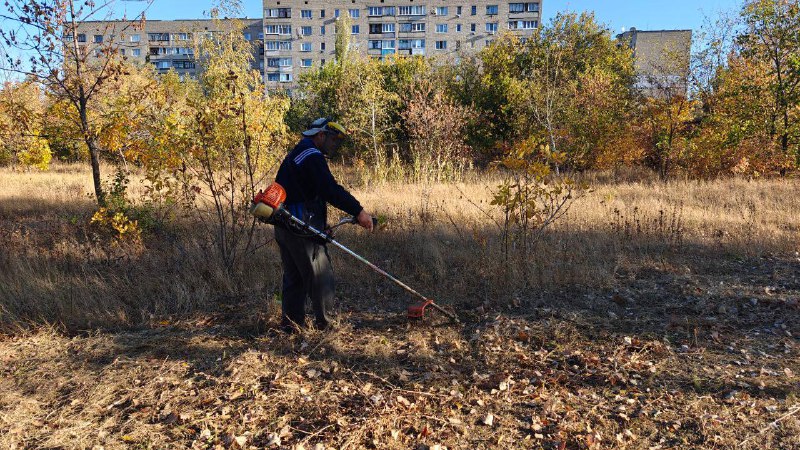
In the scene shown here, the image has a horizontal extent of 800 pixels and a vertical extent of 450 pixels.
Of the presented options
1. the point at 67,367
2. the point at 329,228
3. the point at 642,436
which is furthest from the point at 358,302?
the point at 642,436

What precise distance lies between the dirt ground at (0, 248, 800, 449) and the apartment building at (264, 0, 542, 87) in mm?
56670

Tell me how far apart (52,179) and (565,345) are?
1604 centimetres

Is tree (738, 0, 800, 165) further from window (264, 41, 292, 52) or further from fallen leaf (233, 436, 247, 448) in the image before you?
window (264, 41, 292, 52)

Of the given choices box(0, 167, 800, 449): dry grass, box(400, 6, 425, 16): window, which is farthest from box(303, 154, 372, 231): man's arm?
box(400, 6, 425, 16): window

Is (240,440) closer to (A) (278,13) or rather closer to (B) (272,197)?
(B) (272,197)

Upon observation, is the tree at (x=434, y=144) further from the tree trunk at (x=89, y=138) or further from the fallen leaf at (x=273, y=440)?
the fallen leaf at (x=273, y=440)

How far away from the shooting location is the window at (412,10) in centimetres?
5878

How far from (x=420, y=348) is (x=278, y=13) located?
6556 centimetres

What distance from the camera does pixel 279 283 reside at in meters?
5.50

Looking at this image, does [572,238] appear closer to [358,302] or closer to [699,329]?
[699,329]

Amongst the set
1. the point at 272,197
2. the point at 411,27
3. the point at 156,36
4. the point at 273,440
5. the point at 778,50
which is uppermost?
the point at 156,36

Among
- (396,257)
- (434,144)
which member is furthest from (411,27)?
(396,257)

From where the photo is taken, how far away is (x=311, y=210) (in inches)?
154

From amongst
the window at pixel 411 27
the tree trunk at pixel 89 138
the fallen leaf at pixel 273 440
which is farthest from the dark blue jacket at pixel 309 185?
the window at pixel 411 27
